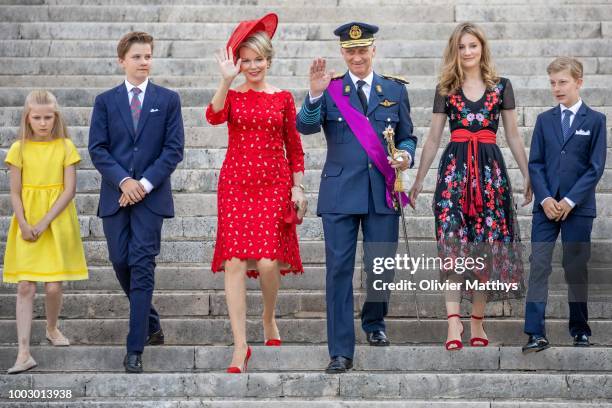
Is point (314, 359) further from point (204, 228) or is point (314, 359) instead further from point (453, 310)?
point (204, 228)

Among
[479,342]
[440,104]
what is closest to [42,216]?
[440,104]

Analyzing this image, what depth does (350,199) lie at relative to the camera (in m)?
8.06

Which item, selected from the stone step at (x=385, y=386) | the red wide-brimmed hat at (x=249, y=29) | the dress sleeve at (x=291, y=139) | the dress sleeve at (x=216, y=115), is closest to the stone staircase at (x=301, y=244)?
the stone step at (x=385, y=386)

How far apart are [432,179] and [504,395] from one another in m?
3.19

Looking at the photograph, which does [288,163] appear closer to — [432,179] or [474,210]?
[474,210]

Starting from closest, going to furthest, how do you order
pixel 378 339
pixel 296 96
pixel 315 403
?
pixel 315 403
pixel 378 339
pixel 296 96

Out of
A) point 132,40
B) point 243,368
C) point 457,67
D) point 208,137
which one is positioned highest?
point 132,40

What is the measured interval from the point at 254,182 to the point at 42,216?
58.4 inches

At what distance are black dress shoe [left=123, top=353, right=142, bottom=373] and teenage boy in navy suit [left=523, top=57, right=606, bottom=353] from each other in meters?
2.36

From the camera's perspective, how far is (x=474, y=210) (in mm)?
8336

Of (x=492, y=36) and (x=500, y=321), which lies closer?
(x=500, y=321)

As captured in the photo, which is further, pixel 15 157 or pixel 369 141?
pixel 15 157

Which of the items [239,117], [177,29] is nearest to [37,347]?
[239,117]

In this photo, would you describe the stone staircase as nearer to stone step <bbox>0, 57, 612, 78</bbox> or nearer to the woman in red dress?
stone step <bbox>0, 57, 612, 78</bbox>
